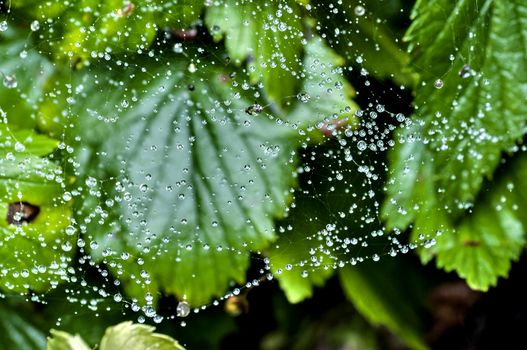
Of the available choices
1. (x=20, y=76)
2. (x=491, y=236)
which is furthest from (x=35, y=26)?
(x=491, y=236)

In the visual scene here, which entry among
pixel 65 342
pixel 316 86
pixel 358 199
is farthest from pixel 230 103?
pixel 65 342

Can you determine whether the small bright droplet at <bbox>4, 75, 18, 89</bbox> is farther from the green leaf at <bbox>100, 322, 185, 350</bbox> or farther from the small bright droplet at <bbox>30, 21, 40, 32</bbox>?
the green leaf at <bbox>100, 322, 185, 350</bbox>

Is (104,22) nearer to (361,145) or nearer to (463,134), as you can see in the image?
(361,145)

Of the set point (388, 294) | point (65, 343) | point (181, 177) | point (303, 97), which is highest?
point (303, 97)

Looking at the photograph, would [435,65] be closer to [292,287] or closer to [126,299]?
[292,287]

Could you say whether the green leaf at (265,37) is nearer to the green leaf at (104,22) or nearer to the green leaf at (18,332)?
the green leaf at (104,22)
